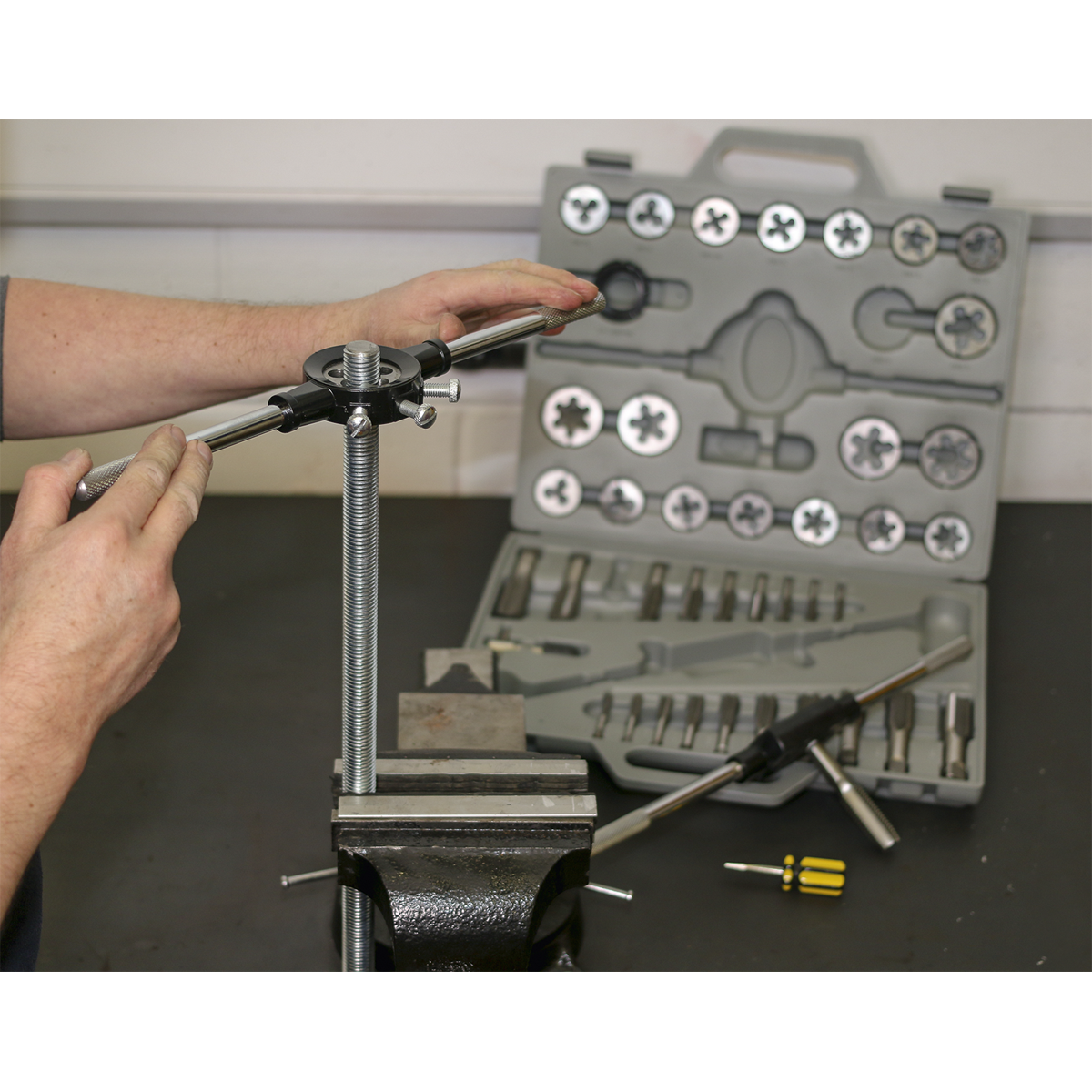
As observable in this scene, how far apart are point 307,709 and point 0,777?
43 cm

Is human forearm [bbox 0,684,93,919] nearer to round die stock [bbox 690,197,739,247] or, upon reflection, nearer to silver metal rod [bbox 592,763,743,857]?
silver metal rod [bbox 592,763,743,857]

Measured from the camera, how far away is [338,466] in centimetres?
134

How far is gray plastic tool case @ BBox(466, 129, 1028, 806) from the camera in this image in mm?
1124

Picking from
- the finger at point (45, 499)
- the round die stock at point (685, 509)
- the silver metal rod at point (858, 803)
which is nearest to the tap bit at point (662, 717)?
the silver metal rod at point (858, 803)

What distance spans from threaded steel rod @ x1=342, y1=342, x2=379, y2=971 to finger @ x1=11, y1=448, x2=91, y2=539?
0.15 meters

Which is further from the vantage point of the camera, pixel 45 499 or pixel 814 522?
pixel 814 522

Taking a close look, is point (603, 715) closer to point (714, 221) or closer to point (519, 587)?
point (519, 587)

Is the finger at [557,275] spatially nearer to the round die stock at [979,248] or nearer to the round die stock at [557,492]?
the round die stock at [557,492]

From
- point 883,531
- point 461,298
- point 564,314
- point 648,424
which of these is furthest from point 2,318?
point 883,531

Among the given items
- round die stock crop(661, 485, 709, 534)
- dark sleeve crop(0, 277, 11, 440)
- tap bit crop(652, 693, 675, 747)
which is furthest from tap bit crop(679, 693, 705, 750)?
dark sleeve crop(0, 277, 11, 440)

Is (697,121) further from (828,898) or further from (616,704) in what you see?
(828,898)

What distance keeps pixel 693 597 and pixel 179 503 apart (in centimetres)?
61

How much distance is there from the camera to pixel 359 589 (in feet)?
1.88

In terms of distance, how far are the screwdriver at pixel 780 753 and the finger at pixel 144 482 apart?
371 millimetres
